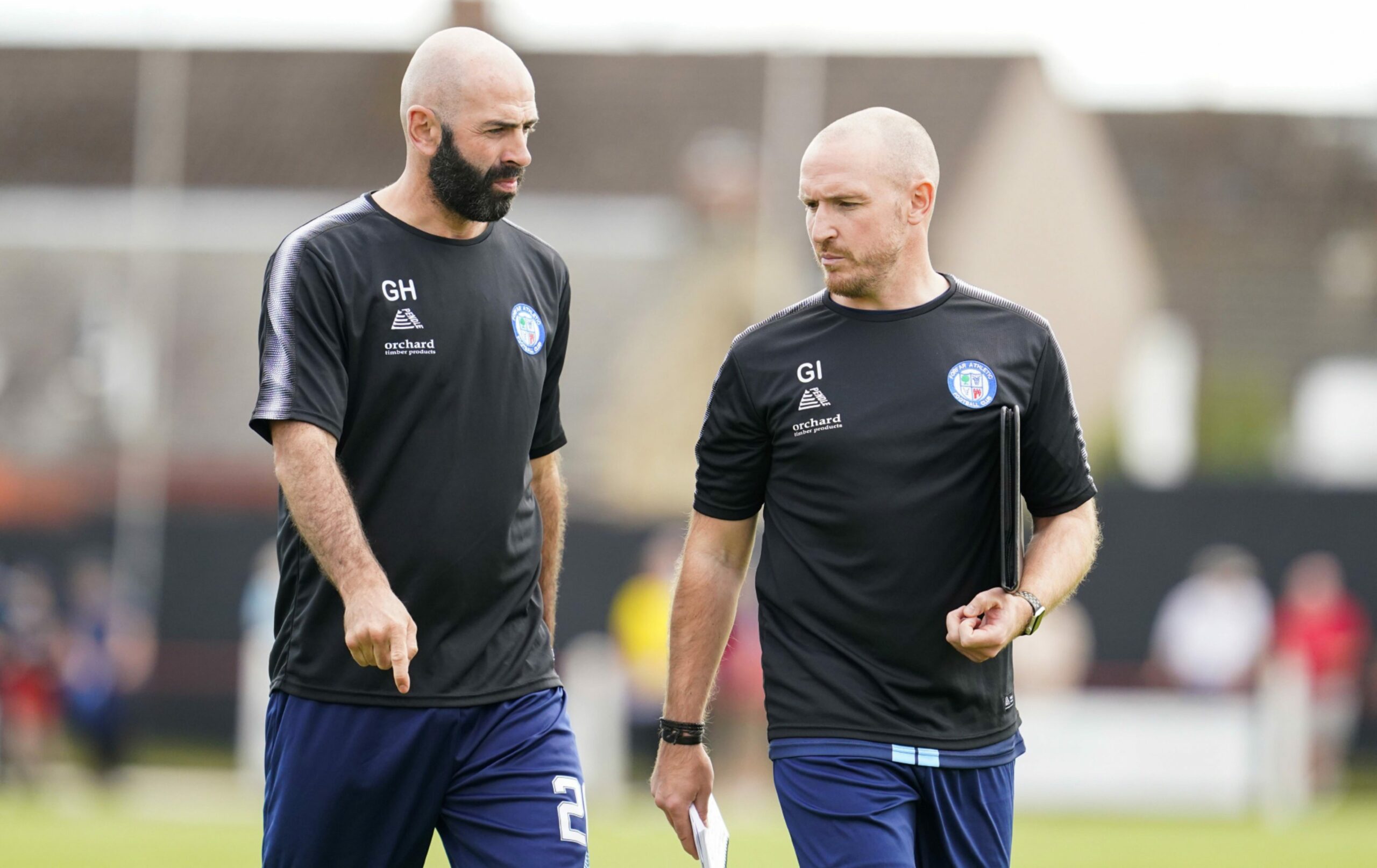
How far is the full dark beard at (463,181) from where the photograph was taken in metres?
4.45

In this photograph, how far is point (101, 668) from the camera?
17.4 m

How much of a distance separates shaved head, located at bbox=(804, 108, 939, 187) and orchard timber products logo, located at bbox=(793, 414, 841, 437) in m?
0.61

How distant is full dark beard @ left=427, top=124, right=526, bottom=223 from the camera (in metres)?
4.45

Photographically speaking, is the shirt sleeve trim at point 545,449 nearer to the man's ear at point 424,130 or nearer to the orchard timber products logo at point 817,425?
the orchard timber products logo at point 817,425

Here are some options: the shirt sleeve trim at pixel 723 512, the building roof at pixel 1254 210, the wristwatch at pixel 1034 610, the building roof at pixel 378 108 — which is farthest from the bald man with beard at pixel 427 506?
the building roof at pixel 1254 210

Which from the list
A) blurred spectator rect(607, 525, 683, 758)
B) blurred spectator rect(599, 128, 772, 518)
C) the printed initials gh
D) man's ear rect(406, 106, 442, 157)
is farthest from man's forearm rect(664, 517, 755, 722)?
blurred spectator rect(599, 128, 772, 518)

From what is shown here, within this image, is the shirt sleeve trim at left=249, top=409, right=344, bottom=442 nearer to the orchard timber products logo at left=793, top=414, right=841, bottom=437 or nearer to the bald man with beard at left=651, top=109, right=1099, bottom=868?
the bald man with beard at left=651, top=109, right=1099, bottom=868

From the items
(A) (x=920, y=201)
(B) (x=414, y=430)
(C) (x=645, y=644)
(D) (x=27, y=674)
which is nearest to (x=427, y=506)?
(B) (x=414, y=430)

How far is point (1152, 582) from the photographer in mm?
18188

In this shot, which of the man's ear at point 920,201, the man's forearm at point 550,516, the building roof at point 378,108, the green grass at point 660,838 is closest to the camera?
the man's ear at point 920,201

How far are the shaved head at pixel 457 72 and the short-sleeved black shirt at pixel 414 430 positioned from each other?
31 cm

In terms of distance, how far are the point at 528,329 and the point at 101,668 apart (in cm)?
1407

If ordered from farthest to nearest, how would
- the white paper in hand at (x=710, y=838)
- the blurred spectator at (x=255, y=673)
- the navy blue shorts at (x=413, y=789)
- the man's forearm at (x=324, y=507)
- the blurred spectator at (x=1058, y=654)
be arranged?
the blurred spectator at (x=255, y=673), the blurred spectator at (x=1058, y=654), the white paper in hand at (x=710, y=838), the navy blue shorts at (x=413, y=789), the man's forearm at (x=324, y=507)

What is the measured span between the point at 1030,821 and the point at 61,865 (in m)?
7.06
